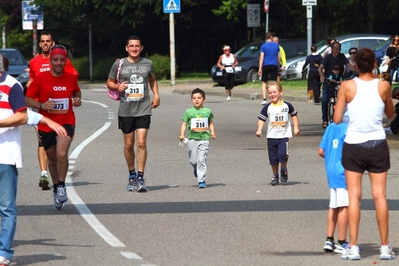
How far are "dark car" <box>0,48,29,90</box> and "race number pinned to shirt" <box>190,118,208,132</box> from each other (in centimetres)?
2040

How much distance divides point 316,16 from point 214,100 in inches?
661

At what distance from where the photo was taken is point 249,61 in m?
39.2

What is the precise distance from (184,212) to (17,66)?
2456cm

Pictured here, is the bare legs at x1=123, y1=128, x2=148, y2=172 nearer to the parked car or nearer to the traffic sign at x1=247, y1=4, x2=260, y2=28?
the parked car

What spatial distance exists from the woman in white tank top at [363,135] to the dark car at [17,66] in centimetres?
Result: 2555

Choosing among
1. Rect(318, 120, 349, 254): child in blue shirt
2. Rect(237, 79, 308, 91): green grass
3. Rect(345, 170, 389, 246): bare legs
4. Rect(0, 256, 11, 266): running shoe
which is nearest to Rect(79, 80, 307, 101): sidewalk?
Rect(237, 79, 308, 91): green grass

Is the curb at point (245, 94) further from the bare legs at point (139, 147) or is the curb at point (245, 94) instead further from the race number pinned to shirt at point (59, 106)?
the race number pinned to shirt at point (59, 106)

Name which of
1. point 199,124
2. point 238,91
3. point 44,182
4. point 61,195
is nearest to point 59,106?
point 61,195

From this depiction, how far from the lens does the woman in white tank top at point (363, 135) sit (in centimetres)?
837

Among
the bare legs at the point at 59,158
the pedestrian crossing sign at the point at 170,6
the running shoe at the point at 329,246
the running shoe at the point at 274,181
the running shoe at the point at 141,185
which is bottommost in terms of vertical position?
the running shoe at the point at 274,181

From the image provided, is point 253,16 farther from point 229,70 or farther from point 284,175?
point 284,175

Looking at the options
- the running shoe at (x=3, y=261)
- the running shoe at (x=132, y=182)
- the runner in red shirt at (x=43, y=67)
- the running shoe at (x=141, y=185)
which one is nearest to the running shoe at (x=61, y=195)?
the runner in red shirt at (x=43, y=67)

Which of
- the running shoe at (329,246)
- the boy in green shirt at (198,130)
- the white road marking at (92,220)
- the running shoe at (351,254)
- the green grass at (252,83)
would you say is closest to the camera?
the running shoe at (351,254)

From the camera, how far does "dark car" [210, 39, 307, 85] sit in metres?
39.0
